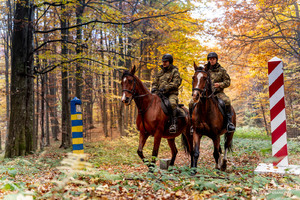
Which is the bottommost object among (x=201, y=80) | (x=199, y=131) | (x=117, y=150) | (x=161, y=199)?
(x=117, y=150)

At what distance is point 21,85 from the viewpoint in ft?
34.5

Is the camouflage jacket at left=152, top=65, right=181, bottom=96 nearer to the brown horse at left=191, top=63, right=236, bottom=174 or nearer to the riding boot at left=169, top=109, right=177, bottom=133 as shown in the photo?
the riding boot at left=169, top=109, right=177, bottom=133

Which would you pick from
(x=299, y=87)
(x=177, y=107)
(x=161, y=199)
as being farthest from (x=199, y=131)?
(x=299, y=87)

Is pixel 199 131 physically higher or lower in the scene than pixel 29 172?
higher

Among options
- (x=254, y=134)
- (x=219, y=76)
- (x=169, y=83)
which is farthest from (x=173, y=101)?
(x=254, y=134)

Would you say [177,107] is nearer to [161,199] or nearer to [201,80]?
[201,80]

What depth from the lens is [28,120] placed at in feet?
35.2

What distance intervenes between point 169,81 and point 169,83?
0.14m

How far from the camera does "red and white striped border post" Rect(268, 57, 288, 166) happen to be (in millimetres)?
4668

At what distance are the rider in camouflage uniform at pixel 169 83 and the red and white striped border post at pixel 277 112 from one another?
8.31 feet

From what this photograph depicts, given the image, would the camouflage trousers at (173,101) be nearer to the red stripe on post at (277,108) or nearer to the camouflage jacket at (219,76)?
the camouflage jacket at (219,76)

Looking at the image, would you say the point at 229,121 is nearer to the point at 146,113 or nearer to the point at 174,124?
the point at 174,124

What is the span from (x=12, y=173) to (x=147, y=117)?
3.41 metres

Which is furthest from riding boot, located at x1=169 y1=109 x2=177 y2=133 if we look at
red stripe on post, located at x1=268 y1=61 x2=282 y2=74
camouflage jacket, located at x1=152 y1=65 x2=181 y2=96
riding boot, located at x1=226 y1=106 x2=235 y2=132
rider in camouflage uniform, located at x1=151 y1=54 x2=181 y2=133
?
red stripe on post, located at x1=268 y1=61 x2=282 y2=74
